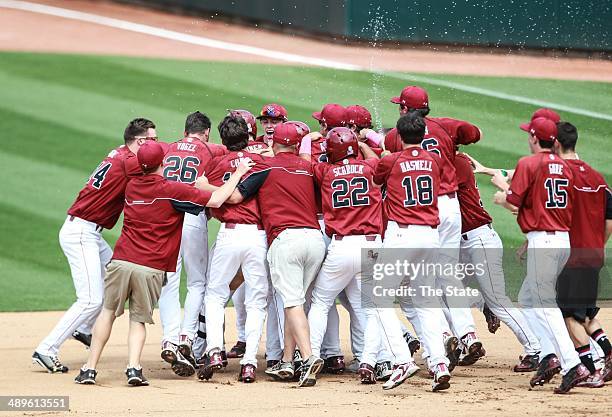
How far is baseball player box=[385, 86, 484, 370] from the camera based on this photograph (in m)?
7.59

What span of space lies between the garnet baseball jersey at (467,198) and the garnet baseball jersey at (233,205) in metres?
1.53

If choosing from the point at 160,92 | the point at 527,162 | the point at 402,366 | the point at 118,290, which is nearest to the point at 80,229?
the point at 118,290

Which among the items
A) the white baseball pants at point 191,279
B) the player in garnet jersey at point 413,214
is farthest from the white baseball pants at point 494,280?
the white baseball pants at point 191,279

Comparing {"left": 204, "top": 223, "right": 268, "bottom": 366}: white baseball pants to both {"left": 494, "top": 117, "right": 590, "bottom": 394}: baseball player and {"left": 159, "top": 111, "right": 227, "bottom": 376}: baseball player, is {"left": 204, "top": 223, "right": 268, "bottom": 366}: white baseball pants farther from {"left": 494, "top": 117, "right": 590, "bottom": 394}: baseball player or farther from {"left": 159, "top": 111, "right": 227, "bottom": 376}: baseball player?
{"left": 494, "top": 117, "right": 590, "bottom": 394}: baseball player

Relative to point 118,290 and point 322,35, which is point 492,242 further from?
point 322,35

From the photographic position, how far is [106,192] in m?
7.68

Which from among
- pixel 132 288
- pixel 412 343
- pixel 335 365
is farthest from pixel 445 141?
pixel 132 288

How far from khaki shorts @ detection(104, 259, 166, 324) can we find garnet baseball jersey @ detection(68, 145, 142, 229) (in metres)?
0.71

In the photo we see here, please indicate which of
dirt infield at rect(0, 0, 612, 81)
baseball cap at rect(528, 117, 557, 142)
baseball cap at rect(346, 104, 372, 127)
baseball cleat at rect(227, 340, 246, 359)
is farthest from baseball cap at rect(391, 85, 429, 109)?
dirt infield at rect(0, 0, 612, 81)

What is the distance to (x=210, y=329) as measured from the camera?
7.39 metres

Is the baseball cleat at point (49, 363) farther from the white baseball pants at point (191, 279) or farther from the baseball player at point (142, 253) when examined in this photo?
the white baseball pants at point (191, 279)

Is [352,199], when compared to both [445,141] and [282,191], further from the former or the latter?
[445,141]

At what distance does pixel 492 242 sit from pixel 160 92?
28.4 feet

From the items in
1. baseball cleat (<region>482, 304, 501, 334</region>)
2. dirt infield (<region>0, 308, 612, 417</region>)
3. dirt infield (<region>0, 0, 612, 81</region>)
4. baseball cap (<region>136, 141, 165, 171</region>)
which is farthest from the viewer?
dirt infield (<region>0, 0, 612, 81</region>)
